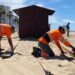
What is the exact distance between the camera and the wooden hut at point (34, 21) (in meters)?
29.5

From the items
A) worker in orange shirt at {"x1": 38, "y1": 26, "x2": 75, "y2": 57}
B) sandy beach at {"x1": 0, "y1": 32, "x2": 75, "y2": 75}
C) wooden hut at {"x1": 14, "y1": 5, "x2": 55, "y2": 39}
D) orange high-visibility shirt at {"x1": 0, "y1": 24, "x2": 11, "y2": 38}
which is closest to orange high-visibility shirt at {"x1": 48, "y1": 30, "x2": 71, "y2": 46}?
worker in orange shirt at {"x1": 38, "y1": 26, "x2": 75, "y2": 57}

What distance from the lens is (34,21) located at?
29.6 meters

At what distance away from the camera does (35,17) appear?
97.2 feet

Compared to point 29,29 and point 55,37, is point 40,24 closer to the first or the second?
point 29,29

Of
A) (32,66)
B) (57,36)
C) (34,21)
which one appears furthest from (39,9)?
(32,66)

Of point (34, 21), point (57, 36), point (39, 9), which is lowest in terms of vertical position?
point (34, 21)

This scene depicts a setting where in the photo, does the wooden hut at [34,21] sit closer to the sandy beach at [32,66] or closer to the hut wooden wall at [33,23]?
the hut wooden wall at [33,23]

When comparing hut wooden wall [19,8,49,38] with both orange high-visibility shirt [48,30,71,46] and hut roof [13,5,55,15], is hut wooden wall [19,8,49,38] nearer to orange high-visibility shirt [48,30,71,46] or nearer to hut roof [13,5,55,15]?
hut roof [13,5,55,15]

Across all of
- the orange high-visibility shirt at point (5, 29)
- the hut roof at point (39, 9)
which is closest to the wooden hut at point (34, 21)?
the hut roof at point (39, 9)

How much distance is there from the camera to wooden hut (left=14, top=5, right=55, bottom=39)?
29.5m

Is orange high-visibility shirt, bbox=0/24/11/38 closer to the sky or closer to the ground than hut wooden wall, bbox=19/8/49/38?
closer to the sky

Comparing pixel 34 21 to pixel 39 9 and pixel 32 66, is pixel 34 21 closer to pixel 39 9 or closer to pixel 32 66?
pixel 39 9

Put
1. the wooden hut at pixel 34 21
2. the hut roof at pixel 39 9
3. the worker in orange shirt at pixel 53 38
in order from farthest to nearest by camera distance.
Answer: the wooden hut at pixel 34 21, the hut roof at pixel 39 9, the worker in orange shirt at pixel 53 38

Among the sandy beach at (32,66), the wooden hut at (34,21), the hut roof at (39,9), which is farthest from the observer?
the wooden hut at (34,21)
